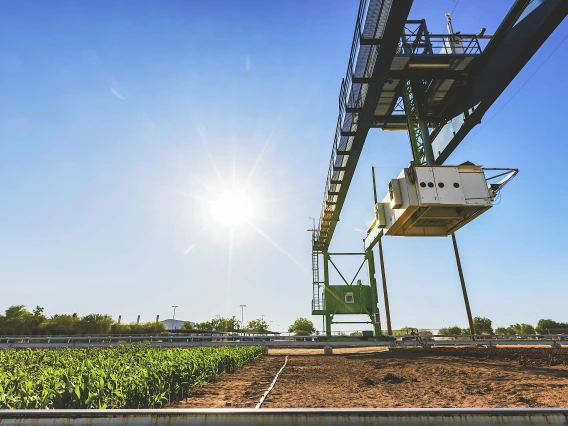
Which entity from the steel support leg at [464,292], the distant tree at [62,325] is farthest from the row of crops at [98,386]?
the distant tree at [62,325]

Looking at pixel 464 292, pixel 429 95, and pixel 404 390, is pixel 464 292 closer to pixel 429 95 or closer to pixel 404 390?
pixel 429 95

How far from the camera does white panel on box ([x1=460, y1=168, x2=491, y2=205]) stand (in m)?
8.65

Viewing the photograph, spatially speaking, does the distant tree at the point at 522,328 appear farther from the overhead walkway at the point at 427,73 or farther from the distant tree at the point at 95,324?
the distant tree at the point at 95,324

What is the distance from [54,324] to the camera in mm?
40406

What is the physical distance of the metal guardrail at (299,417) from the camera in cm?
142

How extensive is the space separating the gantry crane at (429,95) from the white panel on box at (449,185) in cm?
3

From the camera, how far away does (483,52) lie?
9500 millimetres

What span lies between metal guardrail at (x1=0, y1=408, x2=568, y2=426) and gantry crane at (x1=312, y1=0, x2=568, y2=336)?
770 cm

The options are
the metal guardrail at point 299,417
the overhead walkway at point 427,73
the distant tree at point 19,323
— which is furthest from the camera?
the distant tree at point 19,323

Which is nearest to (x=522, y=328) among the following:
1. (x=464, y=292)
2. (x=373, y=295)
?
(x=464, y=292)

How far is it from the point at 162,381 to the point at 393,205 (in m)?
7.44

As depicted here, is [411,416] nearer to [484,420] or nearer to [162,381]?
[484,420]

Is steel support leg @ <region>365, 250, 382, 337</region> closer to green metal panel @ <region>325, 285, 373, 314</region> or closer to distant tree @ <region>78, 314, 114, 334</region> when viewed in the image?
green metal panel @ <region>325, 285, 373, 314</region>

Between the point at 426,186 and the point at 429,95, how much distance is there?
425 centimetres
